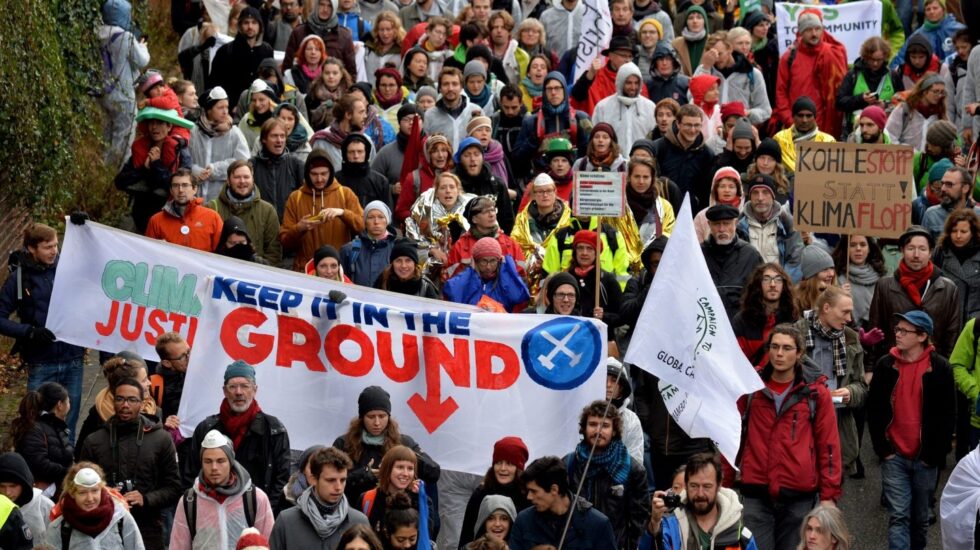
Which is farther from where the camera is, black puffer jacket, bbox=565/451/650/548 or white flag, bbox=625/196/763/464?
black puffer jacket, bbox=565/451/650/548

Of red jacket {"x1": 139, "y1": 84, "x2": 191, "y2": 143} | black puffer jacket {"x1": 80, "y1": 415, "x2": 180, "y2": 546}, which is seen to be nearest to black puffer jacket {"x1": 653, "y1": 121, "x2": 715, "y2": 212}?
red jacket {"x1": 139, "y1": 84, "x2": 191, "y2": 143}

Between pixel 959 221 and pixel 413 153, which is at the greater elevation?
pixel 413 153

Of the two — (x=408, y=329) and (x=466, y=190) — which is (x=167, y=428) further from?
(x=466, y=190)

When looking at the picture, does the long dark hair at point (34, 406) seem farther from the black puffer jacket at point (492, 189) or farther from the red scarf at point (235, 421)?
the black puffer jacket at point (492, 189)

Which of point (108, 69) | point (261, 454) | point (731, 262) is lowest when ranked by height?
point (261, 454)

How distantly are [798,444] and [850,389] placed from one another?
1.30 metres

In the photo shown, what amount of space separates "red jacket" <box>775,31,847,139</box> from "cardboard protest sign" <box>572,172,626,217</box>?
6.54 meters

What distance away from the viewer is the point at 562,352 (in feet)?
40.9

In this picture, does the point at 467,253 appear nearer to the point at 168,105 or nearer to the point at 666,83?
the point at 168,105

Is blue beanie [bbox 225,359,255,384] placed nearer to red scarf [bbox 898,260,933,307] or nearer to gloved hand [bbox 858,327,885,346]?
gloved hand [bbox 858,327,885,346]

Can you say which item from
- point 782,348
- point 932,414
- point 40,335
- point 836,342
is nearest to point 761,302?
point 836,342

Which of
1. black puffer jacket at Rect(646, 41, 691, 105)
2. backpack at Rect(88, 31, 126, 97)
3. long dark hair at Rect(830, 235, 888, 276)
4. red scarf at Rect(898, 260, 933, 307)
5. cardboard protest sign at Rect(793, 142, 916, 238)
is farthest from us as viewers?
backpack at Rect(88, 31, 126, 97)

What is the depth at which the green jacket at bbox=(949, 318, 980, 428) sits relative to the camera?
42.8 feet

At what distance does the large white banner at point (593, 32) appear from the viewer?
20.5m
